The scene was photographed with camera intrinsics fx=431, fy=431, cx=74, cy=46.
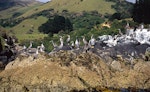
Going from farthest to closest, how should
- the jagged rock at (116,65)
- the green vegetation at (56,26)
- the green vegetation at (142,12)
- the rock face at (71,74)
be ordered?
the green vegetation at (56,26), the green vegetation at (142,12), the jagged rock at (116,65), the rock face at (71,74)

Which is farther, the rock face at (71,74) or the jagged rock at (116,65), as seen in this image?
the jagged rock at (116,65)

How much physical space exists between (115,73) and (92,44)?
36.3 feet

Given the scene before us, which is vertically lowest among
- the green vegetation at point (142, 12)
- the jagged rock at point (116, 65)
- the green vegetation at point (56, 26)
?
the green vegetation at point (56, 26)

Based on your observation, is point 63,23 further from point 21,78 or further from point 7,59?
point 21,78

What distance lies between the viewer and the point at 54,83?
4738cm

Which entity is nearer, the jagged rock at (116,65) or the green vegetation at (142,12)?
the jagged rock at (116,65)

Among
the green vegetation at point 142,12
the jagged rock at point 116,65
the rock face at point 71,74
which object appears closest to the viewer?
the rock face at point 71,74

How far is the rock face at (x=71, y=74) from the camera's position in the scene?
156 ft

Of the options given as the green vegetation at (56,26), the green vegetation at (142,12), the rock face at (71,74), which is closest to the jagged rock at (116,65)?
the rock face at (71,74)

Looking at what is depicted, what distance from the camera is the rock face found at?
47.5m

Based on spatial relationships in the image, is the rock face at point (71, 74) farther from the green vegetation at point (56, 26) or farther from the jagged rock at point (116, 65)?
the green vegetation at point (56, 26)

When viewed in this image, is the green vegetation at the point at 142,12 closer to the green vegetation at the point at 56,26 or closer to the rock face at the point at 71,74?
the green vegetation at the point at 56,26

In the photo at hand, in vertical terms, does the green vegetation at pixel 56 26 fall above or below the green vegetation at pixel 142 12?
below

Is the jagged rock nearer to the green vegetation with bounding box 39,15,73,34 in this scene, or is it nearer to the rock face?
the rock face
